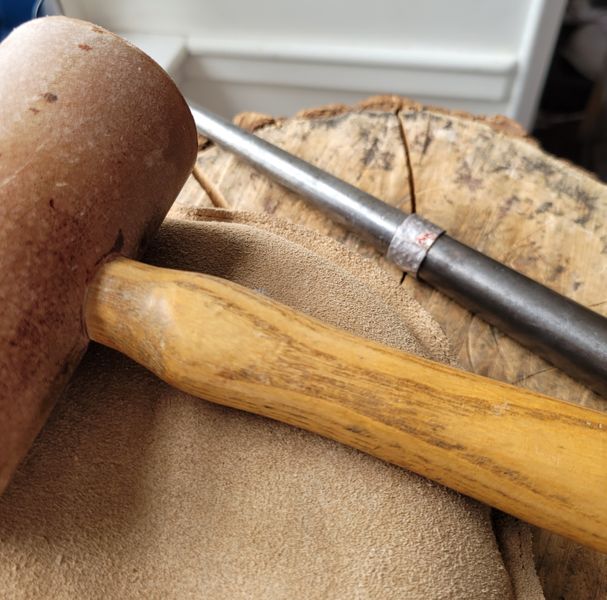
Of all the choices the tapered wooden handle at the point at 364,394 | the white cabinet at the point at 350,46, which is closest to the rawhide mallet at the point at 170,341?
the tapered wooden handle at the point at 364,394

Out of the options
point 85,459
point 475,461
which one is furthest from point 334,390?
point 85,459

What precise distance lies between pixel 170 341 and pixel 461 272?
40 centimetres

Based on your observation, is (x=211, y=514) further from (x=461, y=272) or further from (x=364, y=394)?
(x=461, y=272)

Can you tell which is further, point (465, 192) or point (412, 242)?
point (465, 192)

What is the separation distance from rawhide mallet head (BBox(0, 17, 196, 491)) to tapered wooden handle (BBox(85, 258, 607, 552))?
0.12 ft

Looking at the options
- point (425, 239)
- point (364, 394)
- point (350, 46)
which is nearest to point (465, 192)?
point (425, 239)

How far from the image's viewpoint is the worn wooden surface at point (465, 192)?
813 millimetres

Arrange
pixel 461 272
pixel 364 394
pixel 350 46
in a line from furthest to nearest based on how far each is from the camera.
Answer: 1. pixel 350 46
2. pixel 461 272
3. pixel 364 394

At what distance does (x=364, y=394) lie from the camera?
1.70 feet

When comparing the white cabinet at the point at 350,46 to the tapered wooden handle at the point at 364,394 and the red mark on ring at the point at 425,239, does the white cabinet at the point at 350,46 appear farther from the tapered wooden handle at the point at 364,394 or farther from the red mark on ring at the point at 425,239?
the tapered wooden handle at the point at 364,394

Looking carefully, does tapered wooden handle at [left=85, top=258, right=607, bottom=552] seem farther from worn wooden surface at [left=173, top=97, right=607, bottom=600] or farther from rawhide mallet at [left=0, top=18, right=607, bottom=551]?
worn wooden surface at [left=173, top=97, right=607, bottom=600]

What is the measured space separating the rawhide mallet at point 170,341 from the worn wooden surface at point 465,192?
0.28 metres

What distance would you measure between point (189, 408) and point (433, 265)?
14.7 inches

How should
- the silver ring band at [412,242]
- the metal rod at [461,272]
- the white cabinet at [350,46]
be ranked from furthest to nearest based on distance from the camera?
the white cabinet at [350,46]
the silver ring band at [412,242]
the metal rod at [461,272]
